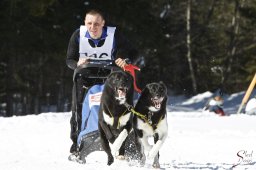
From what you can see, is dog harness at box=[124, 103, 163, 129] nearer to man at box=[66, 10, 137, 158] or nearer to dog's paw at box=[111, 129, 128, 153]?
dog's paw at box=[111, 129, 128, 153]

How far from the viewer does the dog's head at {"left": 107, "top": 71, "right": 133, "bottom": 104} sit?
550 cm

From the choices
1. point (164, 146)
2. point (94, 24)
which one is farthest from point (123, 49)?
point (164, 146)

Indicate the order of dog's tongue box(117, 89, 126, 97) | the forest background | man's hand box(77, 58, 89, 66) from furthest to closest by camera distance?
the forest background < man's hand box(77, 58, 89, 66) < dog's tongue box(117, 89, 126, 97)

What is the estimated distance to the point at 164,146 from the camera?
27.9 ft

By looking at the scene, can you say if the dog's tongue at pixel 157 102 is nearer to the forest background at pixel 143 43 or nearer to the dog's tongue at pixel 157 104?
the dog's tongue at pixel 157 104

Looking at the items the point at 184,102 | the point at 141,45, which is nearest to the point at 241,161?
the point at 141,45

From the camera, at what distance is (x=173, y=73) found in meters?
33.6

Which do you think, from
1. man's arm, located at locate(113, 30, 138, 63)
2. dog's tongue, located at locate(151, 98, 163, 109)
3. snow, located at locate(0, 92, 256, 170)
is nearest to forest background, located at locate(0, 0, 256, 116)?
snow, located at locate(0, 92, 256, 170)

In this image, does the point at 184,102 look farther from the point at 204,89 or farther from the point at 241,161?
the point at 241,161

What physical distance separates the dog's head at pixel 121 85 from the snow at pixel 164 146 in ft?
2.45

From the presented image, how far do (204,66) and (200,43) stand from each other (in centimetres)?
146

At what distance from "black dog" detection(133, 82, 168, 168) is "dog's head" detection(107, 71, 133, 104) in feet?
0.72

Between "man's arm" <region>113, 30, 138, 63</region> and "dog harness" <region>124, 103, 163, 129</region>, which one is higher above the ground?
"man's arm" <region>113, 30, 138, 63</region>

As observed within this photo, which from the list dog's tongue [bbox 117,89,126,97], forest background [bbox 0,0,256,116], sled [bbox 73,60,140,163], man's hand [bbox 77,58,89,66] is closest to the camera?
dog's tongue [bbox 117,89,126,97]
